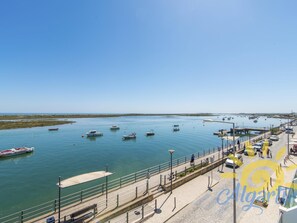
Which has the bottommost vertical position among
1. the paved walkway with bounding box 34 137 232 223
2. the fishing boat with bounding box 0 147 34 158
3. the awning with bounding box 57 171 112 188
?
the fishing boat with bounding box 0 147 34 158

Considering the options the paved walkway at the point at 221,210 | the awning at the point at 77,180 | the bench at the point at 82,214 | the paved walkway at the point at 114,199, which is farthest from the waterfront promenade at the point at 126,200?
the awning at the point at 77,180

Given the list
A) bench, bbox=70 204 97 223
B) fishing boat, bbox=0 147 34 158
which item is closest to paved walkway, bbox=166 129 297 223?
bench, bbox=70 204 97 223

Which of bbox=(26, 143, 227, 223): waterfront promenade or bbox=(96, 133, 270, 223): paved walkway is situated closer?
bbox=(96, 133, 270, 223): paved walkway

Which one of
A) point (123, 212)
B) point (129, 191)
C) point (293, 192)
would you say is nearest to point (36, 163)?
point (129, 191)

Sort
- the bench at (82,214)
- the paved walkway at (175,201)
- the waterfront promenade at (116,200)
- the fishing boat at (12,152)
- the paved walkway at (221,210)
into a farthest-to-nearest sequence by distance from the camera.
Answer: the fishing boat at (12,152) < the waterfront promenade at (116,200) < the paved walkway at (175,201) < the paved walkway at (221,210) < the bench at (82,214)

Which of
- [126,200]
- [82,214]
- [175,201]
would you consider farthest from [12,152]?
[175,201]

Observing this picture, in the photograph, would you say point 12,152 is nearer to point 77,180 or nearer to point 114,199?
point 114,199

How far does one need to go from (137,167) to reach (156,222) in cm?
1750

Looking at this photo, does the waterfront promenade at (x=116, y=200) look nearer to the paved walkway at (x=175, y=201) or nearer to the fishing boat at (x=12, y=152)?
the paved walkway at (x=175, y=201)

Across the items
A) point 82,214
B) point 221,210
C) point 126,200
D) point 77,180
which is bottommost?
point 126,200

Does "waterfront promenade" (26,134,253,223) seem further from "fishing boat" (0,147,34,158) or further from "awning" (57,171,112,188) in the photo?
"fishing boat" (0,147,34,158)

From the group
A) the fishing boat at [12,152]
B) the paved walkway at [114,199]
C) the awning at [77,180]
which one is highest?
the awning at [77,180]

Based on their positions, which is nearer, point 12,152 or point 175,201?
point 175,201

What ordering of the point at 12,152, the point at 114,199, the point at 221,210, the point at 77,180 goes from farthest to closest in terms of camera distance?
the point at 12,152 < the point at 114,199 < the point at 221,210 < the point at 77,180
